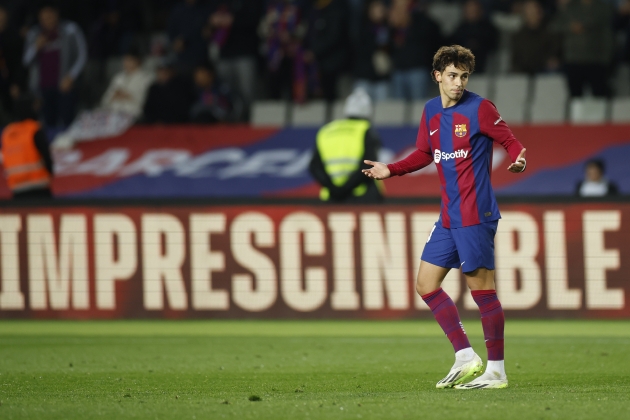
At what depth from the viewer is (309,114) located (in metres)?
16.5

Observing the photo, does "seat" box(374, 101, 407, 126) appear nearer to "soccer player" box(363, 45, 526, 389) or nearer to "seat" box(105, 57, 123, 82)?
"seat" box(105, 57, 123, 82)

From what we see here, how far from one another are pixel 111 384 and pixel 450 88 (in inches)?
109

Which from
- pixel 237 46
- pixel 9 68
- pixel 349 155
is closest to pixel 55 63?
pixel 9 68

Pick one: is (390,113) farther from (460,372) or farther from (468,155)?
(460,372)

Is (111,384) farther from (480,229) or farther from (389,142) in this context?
(389,142)

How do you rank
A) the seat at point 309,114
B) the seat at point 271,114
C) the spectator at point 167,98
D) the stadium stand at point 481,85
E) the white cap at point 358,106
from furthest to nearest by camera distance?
the seat at point 271,114 < the spectator at point 167,98 < the seat at point 309,114 < the stadium stand at point 481,85 < the white cap at point 358,106

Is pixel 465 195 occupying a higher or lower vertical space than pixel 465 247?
higher

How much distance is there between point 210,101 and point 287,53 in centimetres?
133

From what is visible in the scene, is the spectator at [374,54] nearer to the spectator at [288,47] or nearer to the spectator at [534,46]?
the spectator at [288,47]

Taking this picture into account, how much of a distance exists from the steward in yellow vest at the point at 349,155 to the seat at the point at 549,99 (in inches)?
184

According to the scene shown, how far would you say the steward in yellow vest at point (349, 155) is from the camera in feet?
37.5

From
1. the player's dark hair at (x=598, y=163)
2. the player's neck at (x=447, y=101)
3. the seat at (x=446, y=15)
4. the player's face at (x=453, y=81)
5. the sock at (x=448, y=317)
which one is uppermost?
the seat at (x=446, y=15)

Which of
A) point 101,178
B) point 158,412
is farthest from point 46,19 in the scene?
point 158,412

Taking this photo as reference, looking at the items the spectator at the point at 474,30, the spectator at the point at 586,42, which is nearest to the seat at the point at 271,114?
the spectator at the point at 474,30
